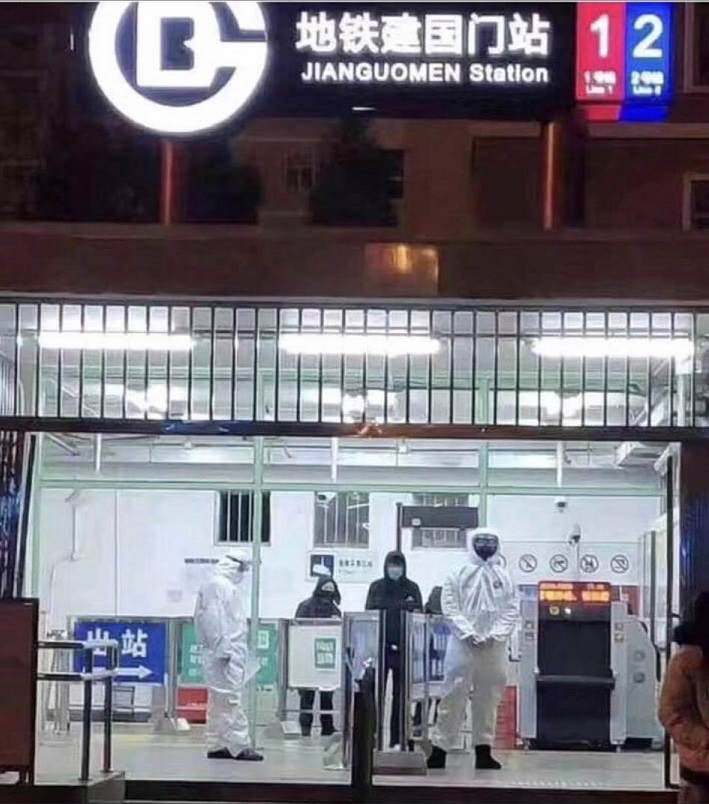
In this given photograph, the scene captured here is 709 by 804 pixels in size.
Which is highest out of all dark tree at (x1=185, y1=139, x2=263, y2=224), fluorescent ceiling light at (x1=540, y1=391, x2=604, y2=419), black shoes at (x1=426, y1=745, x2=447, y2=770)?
dark tree at (x1=185, y1=139, x2=263, y2=224)

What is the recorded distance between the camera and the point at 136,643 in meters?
16.1

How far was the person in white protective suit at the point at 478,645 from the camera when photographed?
13078mm

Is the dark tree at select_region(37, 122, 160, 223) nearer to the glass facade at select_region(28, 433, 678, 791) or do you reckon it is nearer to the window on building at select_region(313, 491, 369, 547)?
the glass facade at select_region(28, 433, 678, 791)

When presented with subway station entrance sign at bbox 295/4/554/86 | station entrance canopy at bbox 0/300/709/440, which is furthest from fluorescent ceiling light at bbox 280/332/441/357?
subway station entrance sign at bbox 295/4/554/86

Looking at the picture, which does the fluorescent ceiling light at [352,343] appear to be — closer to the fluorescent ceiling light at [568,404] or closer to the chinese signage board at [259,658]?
the fluorescent ceiling light at [568,404]

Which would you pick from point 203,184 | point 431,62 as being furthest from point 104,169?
point 431,62

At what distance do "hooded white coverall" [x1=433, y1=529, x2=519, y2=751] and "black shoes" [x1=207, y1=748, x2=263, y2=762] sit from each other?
4.59 feet

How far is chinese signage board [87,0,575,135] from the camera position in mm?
9586

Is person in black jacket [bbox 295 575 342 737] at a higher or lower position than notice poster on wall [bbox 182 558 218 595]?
lower

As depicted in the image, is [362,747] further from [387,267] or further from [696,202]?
[696,202]

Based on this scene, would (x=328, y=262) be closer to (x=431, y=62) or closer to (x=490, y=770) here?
(x=431, y=62)

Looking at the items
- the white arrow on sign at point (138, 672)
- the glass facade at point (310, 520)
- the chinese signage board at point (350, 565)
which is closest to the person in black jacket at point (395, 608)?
the glass facade at point (310, 520)

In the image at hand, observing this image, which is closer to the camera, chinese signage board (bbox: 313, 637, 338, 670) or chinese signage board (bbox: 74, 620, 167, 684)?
chinese signage board (bbox: 313, 637, 338, 670)

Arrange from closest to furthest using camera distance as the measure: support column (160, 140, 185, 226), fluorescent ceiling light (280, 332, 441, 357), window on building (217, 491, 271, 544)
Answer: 1. support column (160, 140, 185, 226)
2. fluorescent ceiling light (280, 332, 441, 357)
3. window on building (217, 491, 271, 544)
